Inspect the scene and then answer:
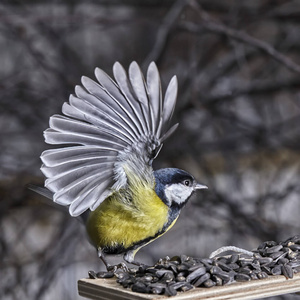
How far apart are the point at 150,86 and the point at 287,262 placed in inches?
29.0

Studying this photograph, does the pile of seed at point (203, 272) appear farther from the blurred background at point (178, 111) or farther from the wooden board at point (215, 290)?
the blurred background at point (178, 111)

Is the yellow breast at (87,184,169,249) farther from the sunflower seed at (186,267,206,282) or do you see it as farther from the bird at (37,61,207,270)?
the sunflower seed at (186,267,206,282)

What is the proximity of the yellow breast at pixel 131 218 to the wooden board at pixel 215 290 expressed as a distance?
22cm

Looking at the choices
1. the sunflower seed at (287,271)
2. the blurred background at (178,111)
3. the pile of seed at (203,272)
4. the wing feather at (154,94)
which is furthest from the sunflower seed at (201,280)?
the blurred background at (178,111)

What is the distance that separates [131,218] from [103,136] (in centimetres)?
29

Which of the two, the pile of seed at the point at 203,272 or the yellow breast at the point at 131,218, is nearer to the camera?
the pile of seed at the point at 203,272

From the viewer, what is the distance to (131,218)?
6.42 feet

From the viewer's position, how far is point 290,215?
432 centimetres

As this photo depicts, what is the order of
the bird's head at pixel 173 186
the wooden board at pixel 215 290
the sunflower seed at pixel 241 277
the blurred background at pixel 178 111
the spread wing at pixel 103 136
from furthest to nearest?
the blurred background at pixel 178 111
the bird's head at pixel 173 186
the spread wing at pixel 103 136
the sunflower seed at pixel 241 277
the wooden board at pixel 215 290

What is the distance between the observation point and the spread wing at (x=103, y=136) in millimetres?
1875

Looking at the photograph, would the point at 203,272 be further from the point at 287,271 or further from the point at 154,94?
the point at 154,94

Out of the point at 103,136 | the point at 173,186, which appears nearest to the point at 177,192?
the point at 173,186

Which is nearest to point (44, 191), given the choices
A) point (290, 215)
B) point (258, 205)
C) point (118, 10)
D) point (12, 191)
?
point (12, 191)

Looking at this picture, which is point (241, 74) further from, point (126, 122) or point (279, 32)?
point (126, 122)
